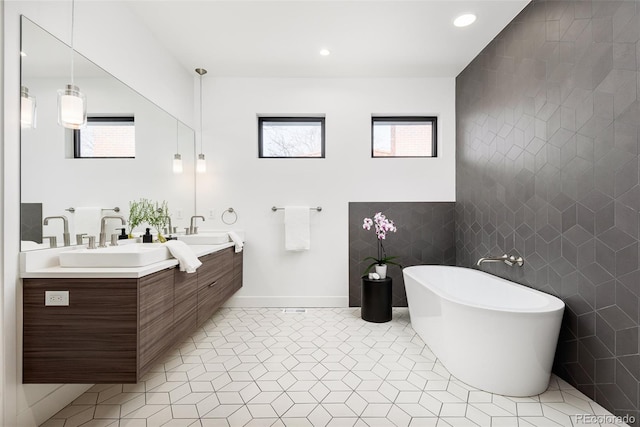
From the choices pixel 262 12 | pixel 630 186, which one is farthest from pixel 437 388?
pixel 262 12

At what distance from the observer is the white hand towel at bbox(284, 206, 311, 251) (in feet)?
11.0

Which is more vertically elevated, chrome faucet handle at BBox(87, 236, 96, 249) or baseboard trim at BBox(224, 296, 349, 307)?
chrome faucet handle at BBox(87, 236, 96, 249)

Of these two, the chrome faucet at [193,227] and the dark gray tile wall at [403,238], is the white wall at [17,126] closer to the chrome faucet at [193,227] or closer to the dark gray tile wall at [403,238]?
the chrome faucet at [193,227]

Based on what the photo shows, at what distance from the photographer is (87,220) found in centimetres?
189

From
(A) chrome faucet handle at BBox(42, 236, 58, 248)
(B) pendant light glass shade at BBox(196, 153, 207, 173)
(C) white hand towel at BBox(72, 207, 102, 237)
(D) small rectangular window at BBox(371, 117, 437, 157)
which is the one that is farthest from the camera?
(D) small rectangular window at BBox(371, 117, 437, 157)

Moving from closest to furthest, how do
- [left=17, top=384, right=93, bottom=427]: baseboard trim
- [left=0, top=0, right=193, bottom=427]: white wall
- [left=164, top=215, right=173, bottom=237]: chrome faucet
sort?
[left=0, top=0, right=193, bottom=427]: white wall < [left=17, top=384, right=93, bottom=427]: baseboard trim < [left=164, top=215, right=173, bottom=237]: chrome faucet

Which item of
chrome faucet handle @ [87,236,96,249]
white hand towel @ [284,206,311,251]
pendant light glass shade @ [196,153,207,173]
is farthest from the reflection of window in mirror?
white hand towel @ [284,206,311,251]

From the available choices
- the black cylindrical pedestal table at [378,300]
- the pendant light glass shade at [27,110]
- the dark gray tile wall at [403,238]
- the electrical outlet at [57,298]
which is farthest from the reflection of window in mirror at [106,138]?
the black cylindrical pedestal table at [378,300]

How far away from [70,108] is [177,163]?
4.85 ft

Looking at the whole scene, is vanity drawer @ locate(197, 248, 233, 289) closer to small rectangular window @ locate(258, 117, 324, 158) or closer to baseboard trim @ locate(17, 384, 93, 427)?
baseboard trim @ locate(17, 384, 93, 427)

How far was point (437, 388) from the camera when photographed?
187cm

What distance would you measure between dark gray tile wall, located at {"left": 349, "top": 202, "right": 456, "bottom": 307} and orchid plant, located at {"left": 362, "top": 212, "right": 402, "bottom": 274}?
0.18 ft

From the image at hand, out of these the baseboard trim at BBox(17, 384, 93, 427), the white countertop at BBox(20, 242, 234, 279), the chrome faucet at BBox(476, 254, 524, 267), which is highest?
the white countertop at BBox(20, 242, 234, 279)

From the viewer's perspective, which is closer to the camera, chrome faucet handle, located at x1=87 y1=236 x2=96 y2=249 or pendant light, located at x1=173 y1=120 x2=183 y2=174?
chrome faucet handle, located at x1=87 y1=236 x2=96 y2=249
